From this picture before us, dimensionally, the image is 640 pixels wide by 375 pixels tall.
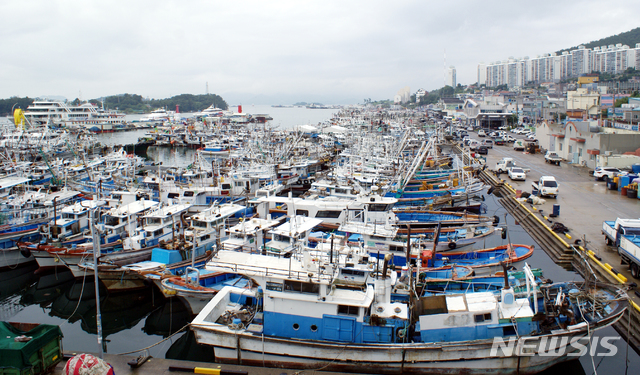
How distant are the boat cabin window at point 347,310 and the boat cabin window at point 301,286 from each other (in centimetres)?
70

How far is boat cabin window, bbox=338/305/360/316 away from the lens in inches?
401

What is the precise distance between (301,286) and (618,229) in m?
11.7

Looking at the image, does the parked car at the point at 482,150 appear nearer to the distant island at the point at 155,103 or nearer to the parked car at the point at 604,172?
the parked car at the point at 604,172

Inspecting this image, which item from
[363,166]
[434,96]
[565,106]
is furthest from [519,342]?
[434,96]

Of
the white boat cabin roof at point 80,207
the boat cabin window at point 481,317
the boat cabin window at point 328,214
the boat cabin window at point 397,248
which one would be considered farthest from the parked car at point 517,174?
the white boat cabin roof at point 80,207

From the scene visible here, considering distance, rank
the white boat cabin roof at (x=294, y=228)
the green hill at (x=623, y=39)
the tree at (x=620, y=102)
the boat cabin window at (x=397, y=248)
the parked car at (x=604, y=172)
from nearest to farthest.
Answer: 1. the white boat cabin roof at (x=294, y=228)
2. the boat cabin window at (x=397, y=248)
3. the parked car at (x=604, y=172)
4. the tree at (x=620, y=102)
5. the green hill at (x=623, y=39)

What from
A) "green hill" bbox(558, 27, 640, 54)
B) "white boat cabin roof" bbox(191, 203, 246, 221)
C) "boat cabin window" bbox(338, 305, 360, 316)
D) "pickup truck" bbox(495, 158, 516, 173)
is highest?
"green hill" bbox(558, 27, 640, 54)

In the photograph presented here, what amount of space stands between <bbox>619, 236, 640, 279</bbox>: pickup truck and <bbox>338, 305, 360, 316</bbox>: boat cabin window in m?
9.18

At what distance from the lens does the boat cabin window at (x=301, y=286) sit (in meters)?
10.2

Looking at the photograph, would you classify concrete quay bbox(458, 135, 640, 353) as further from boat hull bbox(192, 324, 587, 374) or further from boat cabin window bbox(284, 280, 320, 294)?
boat cabin window bbox(284, 280, 320, 294)

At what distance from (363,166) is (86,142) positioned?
40747 millimetres

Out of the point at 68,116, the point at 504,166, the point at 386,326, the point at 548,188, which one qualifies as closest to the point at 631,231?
the point at 386,326

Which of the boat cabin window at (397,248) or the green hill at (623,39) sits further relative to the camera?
the green hill at (623,39)

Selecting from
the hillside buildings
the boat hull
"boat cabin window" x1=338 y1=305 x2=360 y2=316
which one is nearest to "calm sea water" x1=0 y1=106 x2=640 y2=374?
the boat hull
